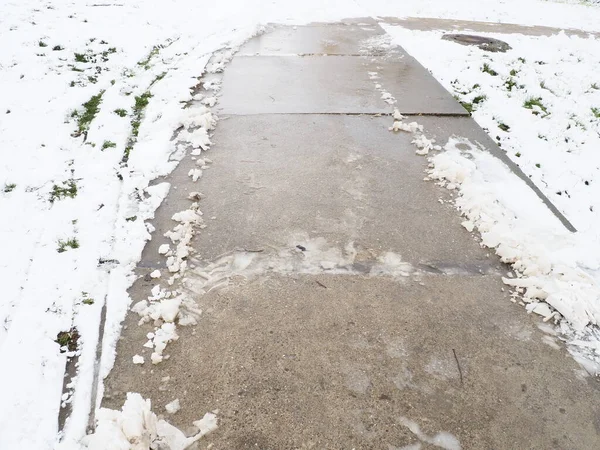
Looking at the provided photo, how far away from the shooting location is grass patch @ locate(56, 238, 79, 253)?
9.26ft

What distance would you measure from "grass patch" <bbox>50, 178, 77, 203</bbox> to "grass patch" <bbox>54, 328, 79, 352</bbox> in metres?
1.43

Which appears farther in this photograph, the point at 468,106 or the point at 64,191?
the point at 468,106

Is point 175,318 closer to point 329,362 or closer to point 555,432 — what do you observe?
point 329,362

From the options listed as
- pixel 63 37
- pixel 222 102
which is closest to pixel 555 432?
pixel 222 102

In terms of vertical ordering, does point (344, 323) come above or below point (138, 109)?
below

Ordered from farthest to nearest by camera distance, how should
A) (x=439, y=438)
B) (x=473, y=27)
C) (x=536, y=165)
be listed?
(x=473, y=27), (x=536, y=165), (x=439, y=438)

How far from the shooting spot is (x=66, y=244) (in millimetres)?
2863

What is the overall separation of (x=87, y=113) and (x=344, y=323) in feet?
12.5

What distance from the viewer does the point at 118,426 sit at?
1.80 metres

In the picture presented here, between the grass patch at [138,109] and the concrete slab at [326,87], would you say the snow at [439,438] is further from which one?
the grass patch at [138,109]

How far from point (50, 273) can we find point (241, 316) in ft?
4.20

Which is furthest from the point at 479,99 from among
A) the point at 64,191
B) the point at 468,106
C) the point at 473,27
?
the point at 64,191

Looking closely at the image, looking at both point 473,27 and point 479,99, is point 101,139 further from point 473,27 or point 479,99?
point 473,27

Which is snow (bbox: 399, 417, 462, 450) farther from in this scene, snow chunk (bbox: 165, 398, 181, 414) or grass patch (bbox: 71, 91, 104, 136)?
grass patch (bbox: 71, 91, 104, 136)
